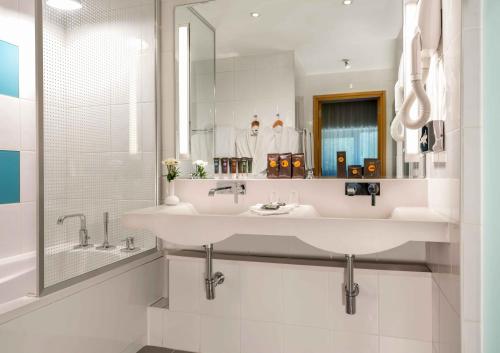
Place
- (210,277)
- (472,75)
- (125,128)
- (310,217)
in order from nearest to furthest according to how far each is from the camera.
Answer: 1. (472,75)
2. (310,217)
3. (210,277)
4. (125,128)

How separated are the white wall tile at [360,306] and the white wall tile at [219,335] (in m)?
0.57

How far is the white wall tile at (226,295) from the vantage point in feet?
6.56

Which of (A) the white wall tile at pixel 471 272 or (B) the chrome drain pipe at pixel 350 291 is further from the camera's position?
(B) the chrome drain pipe at pixel 350 291

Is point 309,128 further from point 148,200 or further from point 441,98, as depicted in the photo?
point 148,200

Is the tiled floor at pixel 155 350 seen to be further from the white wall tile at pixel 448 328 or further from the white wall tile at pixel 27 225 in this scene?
the white wall tile at pixel 448 328

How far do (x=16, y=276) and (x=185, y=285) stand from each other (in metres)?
1.00

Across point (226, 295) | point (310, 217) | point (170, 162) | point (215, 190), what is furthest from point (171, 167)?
point (310, 217)

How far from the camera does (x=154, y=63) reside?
2293 millimetres

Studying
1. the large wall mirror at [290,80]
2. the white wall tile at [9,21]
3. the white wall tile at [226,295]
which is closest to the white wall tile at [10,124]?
the white wall tile at [9,21]

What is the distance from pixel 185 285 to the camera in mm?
2094

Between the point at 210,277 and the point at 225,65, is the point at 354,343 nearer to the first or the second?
the point at 210,277

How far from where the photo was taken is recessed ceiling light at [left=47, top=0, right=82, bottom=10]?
1549 millimetres

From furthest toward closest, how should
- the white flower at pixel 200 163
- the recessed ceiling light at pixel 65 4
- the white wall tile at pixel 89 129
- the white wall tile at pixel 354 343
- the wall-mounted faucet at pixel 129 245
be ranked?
the white flower at pixel 200 163 < the wall-mounted faucet at pixel 129 245 < the white wall tile at pixel 354 343 < the white wall tile at pixel 89 129 < the recessed ceiling light at pixel 65 4

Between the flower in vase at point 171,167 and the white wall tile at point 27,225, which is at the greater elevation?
the flower in vase at point 171,167
